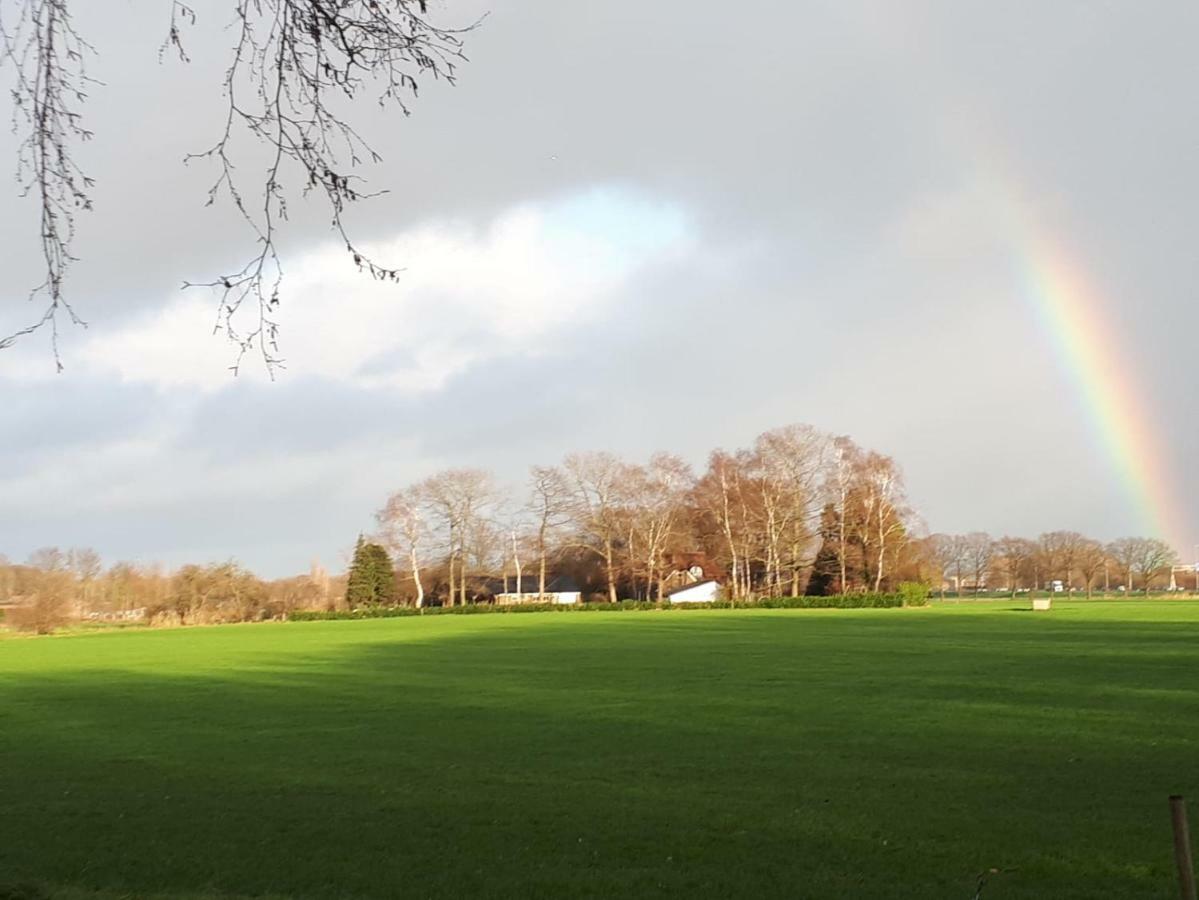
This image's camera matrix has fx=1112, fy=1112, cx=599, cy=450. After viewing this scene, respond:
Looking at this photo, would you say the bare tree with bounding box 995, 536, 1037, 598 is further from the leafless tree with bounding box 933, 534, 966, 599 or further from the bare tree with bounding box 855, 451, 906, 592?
the bare tree with bounding box 855, 451, 906, 592

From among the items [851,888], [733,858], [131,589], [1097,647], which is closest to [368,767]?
[733,858]

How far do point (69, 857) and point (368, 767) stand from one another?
5125mm

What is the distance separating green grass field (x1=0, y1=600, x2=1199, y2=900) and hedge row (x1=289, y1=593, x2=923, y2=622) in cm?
6717

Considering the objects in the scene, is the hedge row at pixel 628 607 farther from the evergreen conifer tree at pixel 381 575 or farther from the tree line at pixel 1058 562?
the tree line at pixel 1058 562

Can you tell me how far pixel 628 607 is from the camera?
104 metres

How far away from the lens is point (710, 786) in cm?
1290

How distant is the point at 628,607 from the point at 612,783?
91.1 m

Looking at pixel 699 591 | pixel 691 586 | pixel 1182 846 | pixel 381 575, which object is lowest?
pixel 1182 846

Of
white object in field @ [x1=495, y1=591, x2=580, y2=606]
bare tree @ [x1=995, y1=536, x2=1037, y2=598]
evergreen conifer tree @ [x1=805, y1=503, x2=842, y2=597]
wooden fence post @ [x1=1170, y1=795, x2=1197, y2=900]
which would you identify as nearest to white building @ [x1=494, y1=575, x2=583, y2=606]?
white object in field @ [x1=495, y1=591, x2=580, y2=606]

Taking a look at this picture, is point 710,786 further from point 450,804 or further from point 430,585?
point 430,585

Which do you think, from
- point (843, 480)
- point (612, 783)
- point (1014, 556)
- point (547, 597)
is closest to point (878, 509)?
point (843, 480)

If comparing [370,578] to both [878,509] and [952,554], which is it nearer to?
[878,509]

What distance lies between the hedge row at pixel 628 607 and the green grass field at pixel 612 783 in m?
67.2

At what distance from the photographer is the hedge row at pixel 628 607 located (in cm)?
9560
